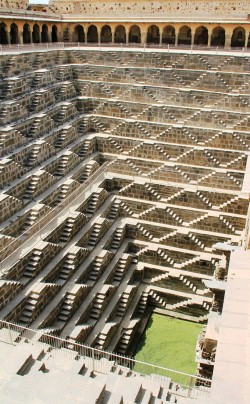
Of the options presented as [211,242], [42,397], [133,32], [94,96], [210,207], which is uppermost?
[133,32]

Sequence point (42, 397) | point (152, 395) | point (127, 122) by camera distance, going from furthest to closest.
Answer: point (127, 122) → point (152, 395) → point (42, 397)

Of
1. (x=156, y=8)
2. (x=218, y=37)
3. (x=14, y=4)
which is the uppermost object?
(x=14, y=4)

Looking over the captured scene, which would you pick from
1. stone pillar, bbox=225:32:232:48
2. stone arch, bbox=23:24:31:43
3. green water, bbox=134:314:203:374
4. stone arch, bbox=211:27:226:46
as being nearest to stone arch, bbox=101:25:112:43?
stone arch, bbox=23:24:31:43

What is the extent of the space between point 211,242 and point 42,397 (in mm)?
9930

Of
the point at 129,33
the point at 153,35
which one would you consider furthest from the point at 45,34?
the point at 153,35

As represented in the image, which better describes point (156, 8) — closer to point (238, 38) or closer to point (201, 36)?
point (201, 36)

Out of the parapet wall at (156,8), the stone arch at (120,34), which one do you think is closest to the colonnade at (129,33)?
the stone arch at (120,34)

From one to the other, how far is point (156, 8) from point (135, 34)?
2.57m

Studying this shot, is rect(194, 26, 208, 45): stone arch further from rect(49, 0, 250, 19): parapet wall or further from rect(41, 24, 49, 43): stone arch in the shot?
rect(41, 24, 49, 43): stone arch

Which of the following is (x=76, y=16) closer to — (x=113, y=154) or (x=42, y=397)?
(x=113, y=154)

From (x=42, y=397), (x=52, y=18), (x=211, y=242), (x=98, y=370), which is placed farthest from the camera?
(x=52, y=18)

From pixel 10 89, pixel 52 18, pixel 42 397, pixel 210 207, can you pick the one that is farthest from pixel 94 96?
pixel 42 397

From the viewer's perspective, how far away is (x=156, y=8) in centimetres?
2780

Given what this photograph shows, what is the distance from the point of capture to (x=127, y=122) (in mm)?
17859
